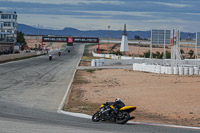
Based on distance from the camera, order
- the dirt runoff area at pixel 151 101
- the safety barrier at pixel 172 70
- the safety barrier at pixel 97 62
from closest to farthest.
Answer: the dirt runoff area at pixel 151 101, the safety barrier at pixel 172 70, the safety barrier at pixel 97 62

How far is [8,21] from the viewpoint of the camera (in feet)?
396

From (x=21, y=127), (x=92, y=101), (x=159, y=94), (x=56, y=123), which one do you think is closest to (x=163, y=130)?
(x=56, y=123)

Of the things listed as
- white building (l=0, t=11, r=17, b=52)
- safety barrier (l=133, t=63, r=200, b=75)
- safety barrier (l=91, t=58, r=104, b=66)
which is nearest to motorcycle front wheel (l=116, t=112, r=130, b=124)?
safety barrier (l=133, t=63, r=200, b=75)

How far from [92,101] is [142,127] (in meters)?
8.50

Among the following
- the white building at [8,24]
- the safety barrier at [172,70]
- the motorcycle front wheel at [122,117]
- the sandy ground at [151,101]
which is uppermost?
the white building at [8,24]

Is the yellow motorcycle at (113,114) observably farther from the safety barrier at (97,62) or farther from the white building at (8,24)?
the white building at (8,24)

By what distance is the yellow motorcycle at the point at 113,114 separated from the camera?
12.8 metres

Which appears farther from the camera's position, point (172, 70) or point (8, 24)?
point (8, 24)

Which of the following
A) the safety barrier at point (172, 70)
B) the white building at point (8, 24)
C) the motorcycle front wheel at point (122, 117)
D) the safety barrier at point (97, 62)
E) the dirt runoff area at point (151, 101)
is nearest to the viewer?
the motorcycle front wheel at point (122, 117)

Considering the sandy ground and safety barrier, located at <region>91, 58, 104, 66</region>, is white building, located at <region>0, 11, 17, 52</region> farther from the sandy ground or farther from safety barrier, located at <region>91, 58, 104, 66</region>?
the sandy ground

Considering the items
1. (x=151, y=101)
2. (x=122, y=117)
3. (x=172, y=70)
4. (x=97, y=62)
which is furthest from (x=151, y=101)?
(x=97, y=62)

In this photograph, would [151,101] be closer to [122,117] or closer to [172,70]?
[122,117]

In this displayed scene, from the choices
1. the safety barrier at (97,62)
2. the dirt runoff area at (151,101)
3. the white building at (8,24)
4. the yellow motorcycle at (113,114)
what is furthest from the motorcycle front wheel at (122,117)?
the white building at (8,24)

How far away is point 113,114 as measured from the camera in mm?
13008
